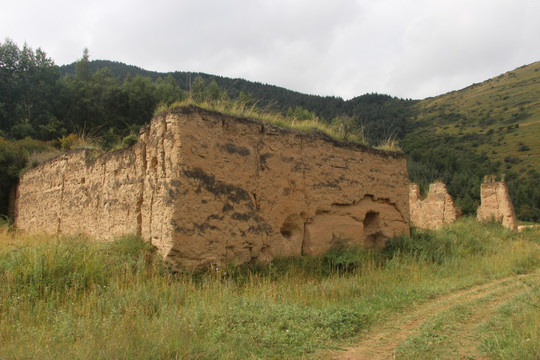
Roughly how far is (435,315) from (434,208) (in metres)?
11.0

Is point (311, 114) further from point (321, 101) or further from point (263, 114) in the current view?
point (321, 101)

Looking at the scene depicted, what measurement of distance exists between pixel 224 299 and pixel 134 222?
2.51m

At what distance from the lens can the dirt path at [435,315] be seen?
3.54 meters

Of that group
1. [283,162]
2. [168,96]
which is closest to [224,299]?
[283,162]

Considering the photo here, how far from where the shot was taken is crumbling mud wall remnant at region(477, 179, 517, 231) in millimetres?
14320

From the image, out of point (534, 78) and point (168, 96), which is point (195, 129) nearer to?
point (168, 96)

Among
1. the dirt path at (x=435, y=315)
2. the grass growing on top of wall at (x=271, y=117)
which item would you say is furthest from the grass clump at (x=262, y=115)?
the dirt path at (x=435, y=315)

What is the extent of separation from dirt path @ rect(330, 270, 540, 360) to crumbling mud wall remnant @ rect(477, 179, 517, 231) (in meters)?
9.14

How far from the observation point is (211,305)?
4.33 meters

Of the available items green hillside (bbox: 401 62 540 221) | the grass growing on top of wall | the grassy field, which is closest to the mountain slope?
green hillside (bbox: 401 62 540 221)

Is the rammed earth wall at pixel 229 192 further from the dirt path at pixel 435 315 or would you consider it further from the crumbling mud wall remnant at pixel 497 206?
the crumbling mud wall remnant at pixel 497 206

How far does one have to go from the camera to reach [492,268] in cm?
723

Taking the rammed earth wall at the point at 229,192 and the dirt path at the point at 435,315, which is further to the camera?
the rammed earth wall at the point at 229,192

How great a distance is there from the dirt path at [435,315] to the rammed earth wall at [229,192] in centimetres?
247
